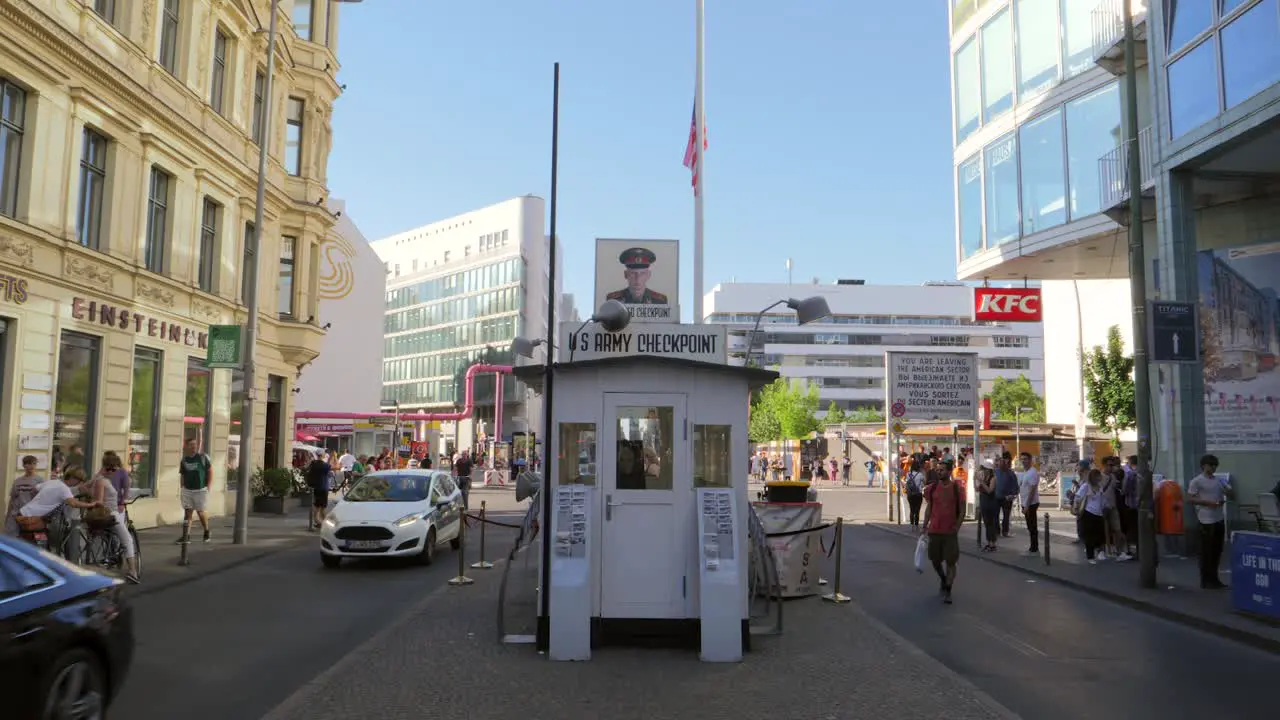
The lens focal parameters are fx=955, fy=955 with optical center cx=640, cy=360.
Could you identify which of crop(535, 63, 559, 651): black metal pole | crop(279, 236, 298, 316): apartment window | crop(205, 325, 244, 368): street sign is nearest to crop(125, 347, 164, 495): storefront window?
crop(205, 325, 244, 368): street sign

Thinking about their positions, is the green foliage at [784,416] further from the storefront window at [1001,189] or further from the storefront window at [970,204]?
the storefront window at [1001,189]

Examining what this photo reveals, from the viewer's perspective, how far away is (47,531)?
11.7 metres

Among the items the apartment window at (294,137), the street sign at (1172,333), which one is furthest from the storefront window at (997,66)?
the apartment window at (294,137)

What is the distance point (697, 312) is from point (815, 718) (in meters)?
14.8

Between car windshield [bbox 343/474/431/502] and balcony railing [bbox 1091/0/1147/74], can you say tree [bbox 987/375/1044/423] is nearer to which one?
balcony railing [bbox 1091/0/1147/74]

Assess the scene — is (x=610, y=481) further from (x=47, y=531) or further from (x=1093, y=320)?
(x=1093, y=320)

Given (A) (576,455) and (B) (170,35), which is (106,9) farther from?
(A) (576,455)

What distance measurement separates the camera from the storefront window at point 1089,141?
21641 mm

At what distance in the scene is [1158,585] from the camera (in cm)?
1305

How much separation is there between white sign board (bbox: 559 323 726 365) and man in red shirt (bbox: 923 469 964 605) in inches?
171

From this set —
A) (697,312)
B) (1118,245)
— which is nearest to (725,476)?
(697,312)

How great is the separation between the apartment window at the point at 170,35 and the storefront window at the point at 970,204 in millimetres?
20334

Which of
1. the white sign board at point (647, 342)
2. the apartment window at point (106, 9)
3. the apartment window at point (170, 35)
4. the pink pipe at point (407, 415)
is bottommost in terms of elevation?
the white sign board at point (647, 342)

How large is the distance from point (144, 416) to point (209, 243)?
5.12 m
